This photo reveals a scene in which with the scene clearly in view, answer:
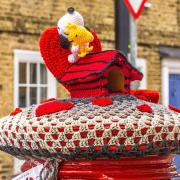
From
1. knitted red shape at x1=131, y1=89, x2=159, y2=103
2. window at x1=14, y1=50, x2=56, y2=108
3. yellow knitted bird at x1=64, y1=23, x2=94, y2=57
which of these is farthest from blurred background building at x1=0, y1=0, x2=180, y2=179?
yellow knitted bird at x1=64, y1=23, x2=94, y2=57

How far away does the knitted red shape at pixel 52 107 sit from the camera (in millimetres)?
2420

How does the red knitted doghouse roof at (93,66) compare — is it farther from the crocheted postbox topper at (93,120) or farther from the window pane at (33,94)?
the window pane at (33,94)

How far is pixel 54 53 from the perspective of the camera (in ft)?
8.76

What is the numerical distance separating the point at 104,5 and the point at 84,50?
354 inches

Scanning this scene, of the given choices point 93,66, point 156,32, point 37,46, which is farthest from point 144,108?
point 156,32

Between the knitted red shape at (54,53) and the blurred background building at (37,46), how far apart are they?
18.4 ft

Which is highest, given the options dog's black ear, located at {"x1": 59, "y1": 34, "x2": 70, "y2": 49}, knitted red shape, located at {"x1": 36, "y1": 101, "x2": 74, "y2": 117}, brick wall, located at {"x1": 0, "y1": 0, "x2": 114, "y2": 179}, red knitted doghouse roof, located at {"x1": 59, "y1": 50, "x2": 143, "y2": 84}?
brick wall, located at {"x1": 0, "y1": 0, "x2": 114, "y2": 179}

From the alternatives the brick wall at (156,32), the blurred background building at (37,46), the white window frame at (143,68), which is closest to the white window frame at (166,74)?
the blurred background building at (37,46)

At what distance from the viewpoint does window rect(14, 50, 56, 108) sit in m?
10.2

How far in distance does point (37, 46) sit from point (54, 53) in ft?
25.7

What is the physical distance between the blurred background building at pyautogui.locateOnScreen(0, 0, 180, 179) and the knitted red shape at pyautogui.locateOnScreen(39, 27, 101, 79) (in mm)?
5617

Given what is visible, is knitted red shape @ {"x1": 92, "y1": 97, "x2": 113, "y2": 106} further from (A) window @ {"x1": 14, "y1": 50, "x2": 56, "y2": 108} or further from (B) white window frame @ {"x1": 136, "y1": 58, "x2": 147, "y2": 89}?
(B) white window frame @ {"x1": 136, "y1": 58, "x2": 147, "y2": 89}

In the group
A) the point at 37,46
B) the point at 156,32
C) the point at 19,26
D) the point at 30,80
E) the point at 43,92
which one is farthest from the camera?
the point at 156,32

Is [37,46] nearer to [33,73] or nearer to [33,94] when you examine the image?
[33,73]
